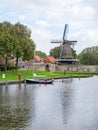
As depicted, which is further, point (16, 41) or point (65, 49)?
point (65, 49)

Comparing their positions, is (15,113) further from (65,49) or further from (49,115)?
(65,49)

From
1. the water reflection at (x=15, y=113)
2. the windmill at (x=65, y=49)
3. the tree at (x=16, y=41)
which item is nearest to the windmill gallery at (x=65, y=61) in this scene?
the windmill at (x=65, y=49)

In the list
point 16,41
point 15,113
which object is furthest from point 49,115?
point 16,41

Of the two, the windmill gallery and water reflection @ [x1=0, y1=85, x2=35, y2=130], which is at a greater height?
the windmill gallery

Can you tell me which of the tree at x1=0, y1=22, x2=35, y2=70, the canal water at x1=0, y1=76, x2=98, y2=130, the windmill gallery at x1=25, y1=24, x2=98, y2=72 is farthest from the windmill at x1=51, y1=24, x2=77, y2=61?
the canal water at x1=0, y1=76, x2=98, y2=130

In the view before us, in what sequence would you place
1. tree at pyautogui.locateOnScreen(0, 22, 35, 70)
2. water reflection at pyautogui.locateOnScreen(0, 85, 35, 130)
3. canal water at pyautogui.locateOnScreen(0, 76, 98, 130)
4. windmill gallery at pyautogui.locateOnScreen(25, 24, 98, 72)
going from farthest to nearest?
windmill gallery at pyautogui.locateOnScreen(25, 24, 98, 72) → tree at pyautogui.locateOnScreen(0, 22, 35, 70) → water reflection at pyautogui.locateOnScreen(0, 85, 35, 130) → canal water at pyautogui.locateOnScreen(0, 76, 98, 130)

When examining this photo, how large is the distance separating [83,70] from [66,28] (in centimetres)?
2132

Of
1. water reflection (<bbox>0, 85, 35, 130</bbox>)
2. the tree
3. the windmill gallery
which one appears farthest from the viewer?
the windmill gallery

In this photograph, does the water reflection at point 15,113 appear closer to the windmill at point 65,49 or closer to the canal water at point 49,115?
the canal water at point 49,115

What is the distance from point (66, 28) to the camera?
611 feet

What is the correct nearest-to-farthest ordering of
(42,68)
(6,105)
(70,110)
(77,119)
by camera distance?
(77,119) < (70,110) < (6,105) < (42,68)

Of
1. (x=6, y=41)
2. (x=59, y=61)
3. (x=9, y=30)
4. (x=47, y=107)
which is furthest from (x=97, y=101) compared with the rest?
(x=59, y=61)

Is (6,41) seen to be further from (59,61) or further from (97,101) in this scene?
(59,61)

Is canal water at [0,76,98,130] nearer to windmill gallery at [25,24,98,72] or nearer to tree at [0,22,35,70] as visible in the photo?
tree at [0,22,35,70]
